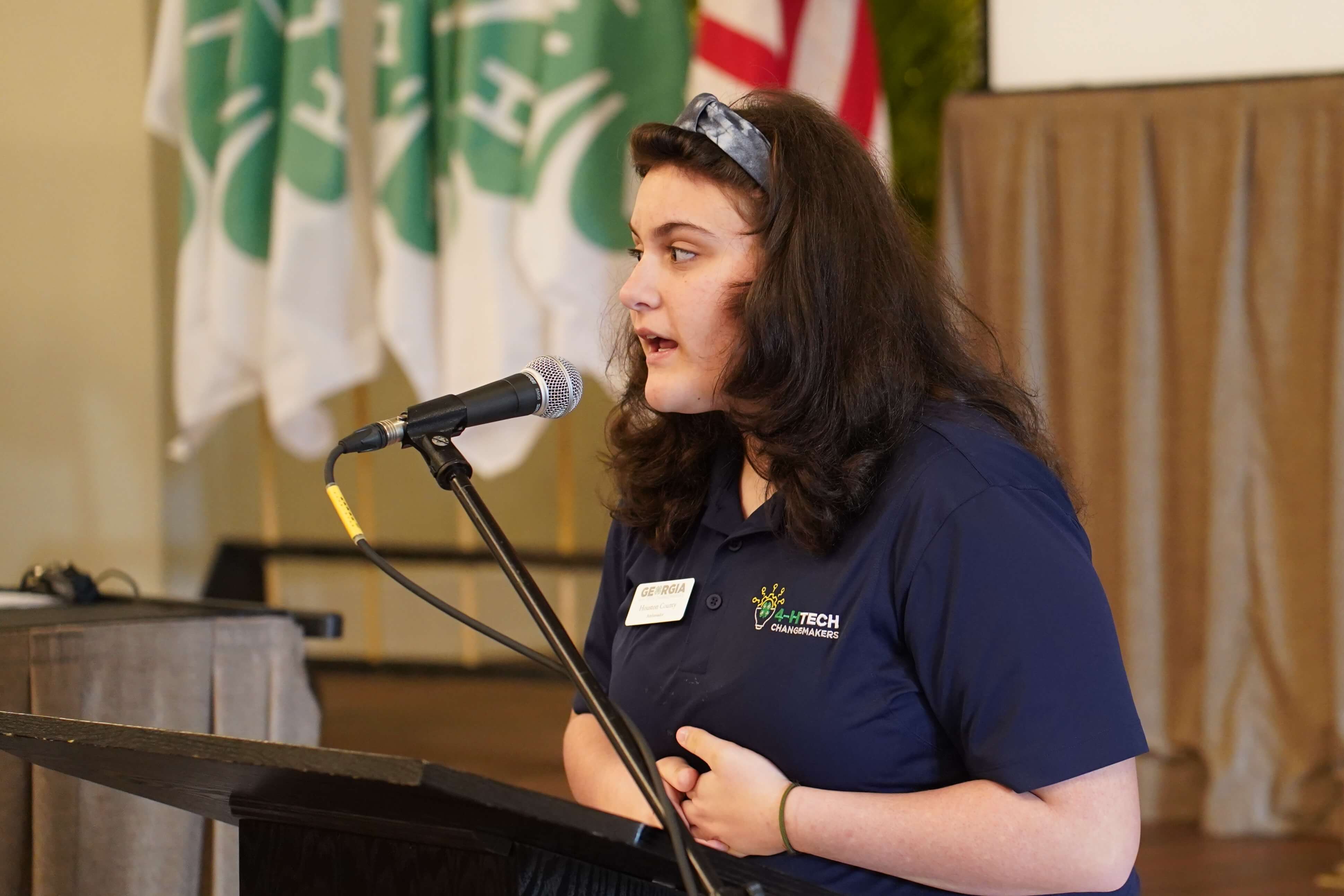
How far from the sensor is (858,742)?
1.28 meters

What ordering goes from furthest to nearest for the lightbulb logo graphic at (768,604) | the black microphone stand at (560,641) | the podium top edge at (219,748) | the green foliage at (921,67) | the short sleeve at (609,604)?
the green foliage at (921,67)
the short sleeve at (609,604)
the lightbulb logo graphic at (768,604)
the black microphone stand at (560,641)
the podium top edge at (219,748)

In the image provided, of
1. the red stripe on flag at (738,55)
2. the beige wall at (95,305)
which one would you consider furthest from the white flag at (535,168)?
the beige wall at (95,305)

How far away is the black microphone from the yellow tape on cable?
4 cm

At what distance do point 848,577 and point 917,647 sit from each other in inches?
4.1

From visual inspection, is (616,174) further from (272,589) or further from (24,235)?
(272,589)

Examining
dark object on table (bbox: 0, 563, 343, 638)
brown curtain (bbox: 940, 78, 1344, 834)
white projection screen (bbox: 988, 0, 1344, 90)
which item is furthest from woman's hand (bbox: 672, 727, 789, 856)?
white projection screen (bbox: 988, 0, 1344, 90)

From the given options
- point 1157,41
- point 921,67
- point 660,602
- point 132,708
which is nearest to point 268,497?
point 132,708

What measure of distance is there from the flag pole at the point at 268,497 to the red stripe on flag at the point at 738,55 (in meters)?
2.05

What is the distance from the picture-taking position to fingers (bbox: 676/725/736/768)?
51.2 inches

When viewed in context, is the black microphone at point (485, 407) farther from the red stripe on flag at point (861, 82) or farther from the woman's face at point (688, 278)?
the red stripe on flag at point (861, 82)

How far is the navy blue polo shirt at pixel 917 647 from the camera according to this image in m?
1.18

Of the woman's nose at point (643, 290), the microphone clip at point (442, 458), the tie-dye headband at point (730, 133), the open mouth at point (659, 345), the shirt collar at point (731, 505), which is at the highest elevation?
the tie-dye headband at point (730, 133)

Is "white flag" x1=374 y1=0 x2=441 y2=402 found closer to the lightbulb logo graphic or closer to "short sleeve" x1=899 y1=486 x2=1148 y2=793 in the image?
the lightbulb logo graphic

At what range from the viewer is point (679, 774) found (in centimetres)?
134
